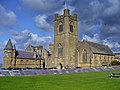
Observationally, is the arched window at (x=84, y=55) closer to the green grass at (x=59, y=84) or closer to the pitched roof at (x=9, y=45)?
the pitched roof at (x=9, y=45)

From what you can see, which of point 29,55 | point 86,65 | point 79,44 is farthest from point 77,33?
point 29,55

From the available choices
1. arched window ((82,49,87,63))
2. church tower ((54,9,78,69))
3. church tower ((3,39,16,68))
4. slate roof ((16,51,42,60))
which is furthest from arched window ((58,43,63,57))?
church tower ((3,39,16,68))

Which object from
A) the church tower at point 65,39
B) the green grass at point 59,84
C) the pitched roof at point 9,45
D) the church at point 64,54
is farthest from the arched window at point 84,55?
the green grass at point 59,84

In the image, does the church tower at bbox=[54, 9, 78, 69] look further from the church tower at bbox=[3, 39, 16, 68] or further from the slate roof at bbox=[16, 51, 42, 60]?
the church tower at bbox=[3, 39, 16, 68]

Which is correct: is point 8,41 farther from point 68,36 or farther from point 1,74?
point 1,74

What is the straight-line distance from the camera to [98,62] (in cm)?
8869

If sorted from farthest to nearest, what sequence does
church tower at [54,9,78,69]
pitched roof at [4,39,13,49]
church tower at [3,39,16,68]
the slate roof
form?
church tower at [54,9,78,69], the slate roof, pitched roof at [4,39,13,49], church tower at [3,39,16,68]

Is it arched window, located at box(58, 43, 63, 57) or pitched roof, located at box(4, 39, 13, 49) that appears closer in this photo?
pitched roof, located at box(4, 39, 13, 49)

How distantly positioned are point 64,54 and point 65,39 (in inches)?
234

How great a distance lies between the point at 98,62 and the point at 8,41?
35987mm

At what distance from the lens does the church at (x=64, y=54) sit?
84.8 meters

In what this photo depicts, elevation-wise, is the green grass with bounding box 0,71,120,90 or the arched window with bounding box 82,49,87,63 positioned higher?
the arched window with bounding box 82,49,87,63

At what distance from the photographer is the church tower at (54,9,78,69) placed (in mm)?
88000

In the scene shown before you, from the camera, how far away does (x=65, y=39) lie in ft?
290
